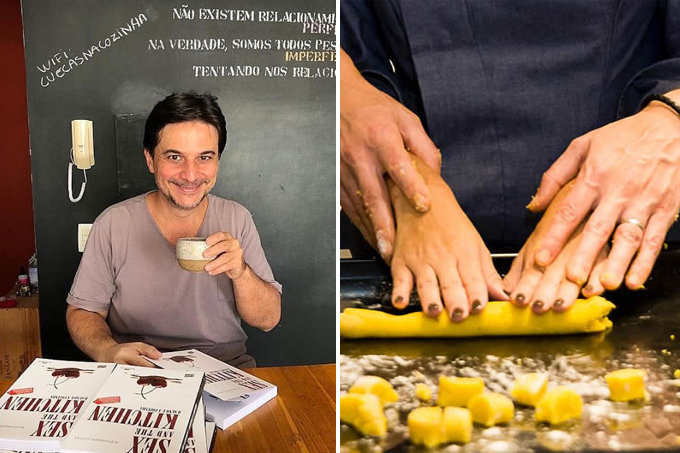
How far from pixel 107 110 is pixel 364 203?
1.08 metres

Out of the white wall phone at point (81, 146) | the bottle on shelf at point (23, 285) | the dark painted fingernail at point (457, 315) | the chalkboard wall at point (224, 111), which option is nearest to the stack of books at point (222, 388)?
the chalkboard wall at point (224, 111)

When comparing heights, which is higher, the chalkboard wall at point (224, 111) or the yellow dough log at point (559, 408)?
the chalkboard wall at point (224, 111)

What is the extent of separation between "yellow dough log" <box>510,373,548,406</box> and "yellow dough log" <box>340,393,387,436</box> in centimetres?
18

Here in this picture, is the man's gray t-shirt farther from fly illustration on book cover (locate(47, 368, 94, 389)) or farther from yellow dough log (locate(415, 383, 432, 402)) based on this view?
yellow dough log (locate(415, 383, 432, 402))

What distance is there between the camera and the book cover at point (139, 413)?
1561 mm

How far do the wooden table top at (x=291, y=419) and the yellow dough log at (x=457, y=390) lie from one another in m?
1.05

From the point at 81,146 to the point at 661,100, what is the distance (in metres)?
1.43

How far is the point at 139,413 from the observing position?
1.64m

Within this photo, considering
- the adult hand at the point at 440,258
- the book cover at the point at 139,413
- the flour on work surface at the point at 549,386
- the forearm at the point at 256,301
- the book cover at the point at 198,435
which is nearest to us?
the flour on work surface at the point at 549,386

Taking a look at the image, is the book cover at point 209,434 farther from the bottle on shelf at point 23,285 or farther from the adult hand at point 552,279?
the adult hand at point 552,279

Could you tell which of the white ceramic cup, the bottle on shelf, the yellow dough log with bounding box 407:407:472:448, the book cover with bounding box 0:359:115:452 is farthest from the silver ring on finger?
the bottle on shelf

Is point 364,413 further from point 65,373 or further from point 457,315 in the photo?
point 65,373

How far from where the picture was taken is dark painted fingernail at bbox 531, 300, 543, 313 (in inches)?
34.6

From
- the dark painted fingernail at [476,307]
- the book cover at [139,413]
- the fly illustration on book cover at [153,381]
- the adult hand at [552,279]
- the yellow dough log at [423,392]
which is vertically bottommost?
the book cover at [139,413]
